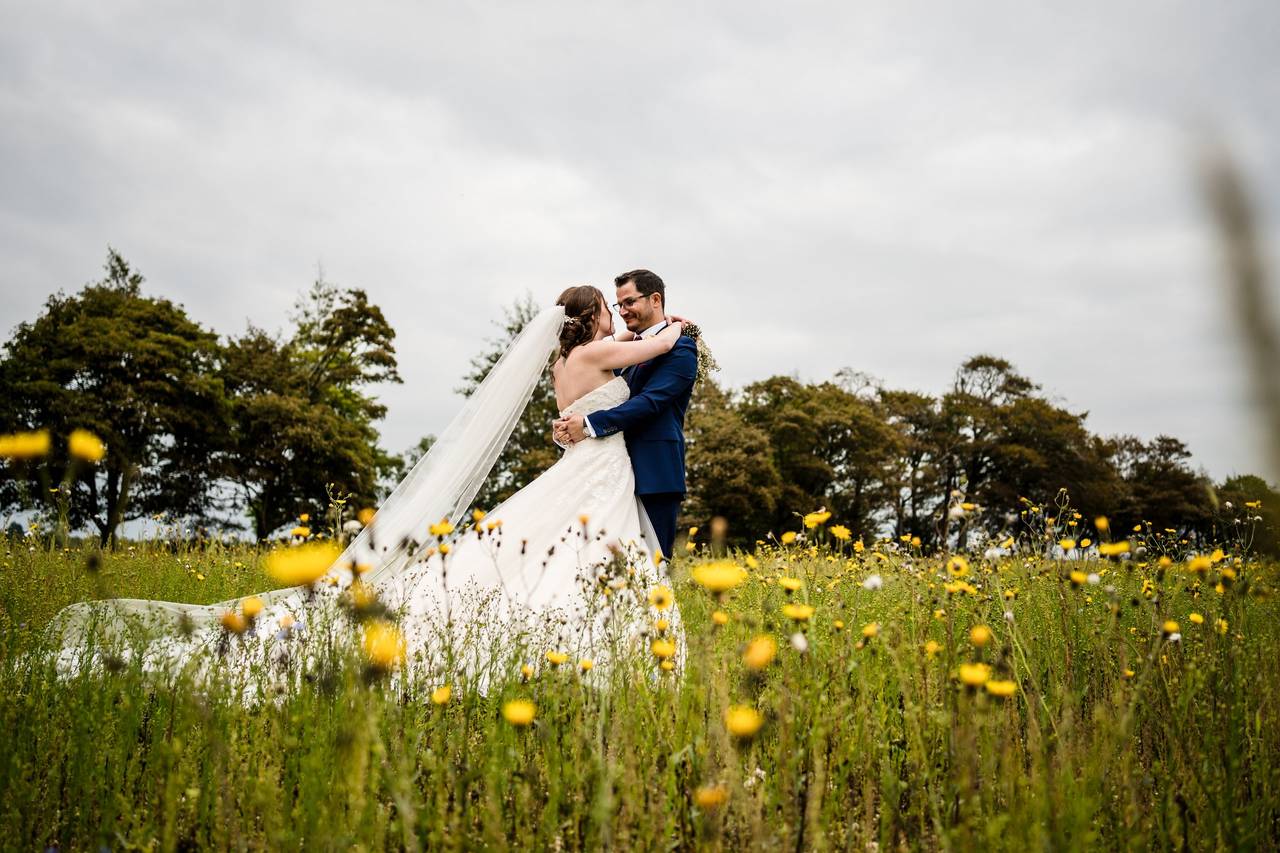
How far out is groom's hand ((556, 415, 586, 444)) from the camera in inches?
213

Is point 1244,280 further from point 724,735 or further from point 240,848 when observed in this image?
point 240,848

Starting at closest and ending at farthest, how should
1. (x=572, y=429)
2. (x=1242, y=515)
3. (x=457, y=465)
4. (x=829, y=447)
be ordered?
(x=1242, y=515)
(x=572, y=429)
(x=457, y=465)
(x=829, y=447)

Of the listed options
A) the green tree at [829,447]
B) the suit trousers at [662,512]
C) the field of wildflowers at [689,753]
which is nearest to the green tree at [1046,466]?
the green tree at [829,447]

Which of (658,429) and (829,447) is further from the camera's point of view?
(829,447)

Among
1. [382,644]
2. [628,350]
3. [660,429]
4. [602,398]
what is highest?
[628,350]

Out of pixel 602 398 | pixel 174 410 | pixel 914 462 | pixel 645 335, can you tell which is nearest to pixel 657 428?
pixel 602 398

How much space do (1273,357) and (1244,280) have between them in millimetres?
58

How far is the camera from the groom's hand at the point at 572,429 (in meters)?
5.40

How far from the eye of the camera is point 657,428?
17.9ft

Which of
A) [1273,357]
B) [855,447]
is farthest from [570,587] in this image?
[855,447]

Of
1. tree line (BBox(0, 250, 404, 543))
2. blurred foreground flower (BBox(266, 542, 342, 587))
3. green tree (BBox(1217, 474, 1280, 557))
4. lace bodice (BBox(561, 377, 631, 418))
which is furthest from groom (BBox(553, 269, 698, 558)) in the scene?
tree line (BBox(0, 250, 404, 543))

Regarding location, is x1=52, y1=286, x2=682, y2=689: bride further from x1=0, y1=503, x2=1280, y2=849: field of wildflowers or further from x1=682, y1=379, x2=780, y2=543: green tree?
x1=682, y1=379, x2=780, y2=543: green tree

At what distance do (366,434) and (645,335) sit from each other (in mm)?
27490

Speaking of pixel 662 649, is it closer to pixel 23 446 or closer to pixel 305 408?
pixel 23 446
